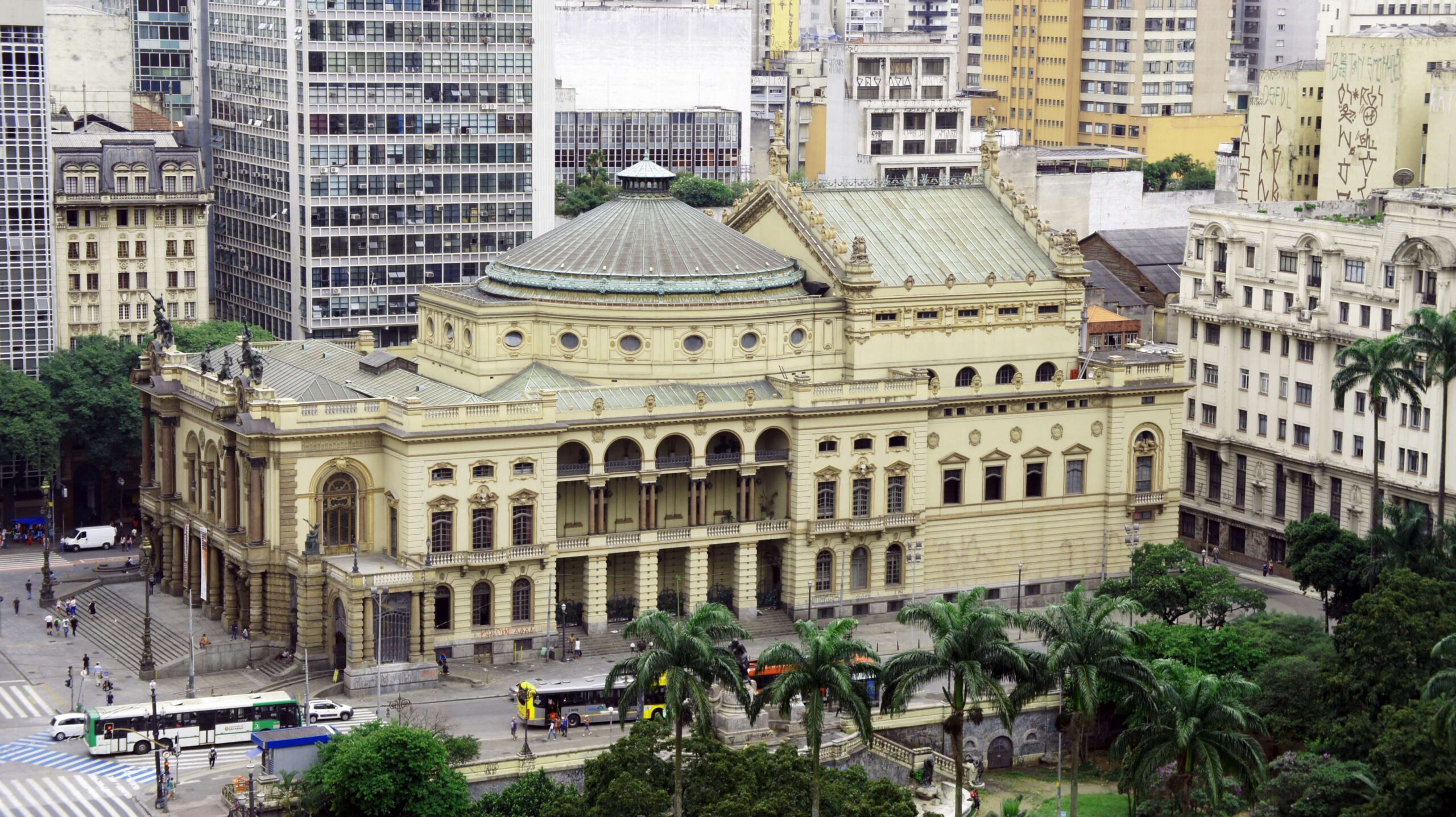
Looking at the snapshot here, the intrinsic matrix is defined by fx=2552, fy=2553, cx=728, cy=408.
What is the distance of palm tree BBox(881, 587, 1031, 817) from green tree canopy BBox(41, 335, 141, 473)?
84.6 metres

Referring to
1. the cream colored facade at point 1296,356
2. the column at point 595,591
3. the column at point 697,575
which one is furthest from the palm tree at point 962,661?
the cream colored facade at point 1296,356

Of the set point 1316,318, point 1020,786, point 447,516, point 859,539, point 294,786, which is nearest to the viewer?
point 294,786

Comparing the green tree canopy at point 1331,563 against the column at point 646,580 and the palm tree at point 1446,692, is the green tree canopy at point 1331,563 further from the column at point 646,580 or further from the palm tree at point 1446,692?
the column at point 646,580

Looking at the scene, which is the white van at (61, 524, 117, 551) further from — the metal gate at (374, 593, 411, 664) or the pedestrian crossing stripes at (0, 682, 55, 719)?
the metal gate at (374, 593, 411, 664)

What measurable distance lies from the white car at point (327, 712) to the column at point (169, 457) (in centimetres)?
3048

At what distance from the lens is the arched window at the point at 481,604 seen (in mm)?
153625

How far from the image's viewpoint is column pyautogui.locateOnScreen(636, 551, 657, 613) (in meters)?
159

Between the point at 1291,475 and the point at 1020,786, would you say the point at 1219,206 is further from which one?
the point at 1020,786

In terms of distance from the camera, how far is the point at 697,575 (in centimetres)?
16038

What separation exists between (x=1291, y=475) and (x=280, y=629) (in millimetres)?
72282

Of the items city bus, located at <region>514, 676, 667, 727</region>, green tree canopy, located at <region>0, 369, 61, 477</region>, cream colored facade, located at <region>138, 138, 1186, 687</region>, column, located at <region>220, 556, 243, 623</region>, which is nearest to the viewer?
city bus, located at <region>514, 676, 667, 727</region>

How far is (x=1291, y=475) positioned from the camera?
180750 millimetres

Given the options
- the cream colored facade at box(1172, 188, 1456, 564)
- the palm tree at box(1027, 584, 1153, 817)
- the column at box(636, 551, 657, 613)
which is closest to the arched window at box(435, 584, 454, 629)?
the column at box(636, 551, 657, 613)

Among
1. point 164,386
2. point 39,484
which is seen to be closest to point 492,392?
point 164,386
